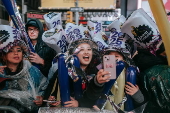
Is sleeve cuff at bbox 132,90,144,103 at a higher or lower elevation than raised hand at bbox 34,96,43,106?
higher

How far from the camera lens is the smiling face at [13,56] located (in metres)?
1.93

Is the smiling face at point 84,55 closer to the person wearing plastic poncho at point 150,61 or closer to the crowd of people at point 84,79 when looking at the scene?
the crowd of people at point 84,79

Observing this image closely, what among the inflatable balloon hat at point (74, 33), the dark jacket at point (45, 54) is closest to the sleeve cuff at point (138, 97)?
the inflatable balloon hat at point (74, 33)

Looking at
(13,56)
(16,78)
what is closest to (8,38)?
(13,56)

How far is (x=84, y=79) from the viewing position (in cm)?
166

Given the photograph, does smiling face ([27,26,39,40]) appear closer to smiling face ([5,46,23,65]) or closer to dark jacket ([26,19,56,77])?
dark jacket ([26,19,56,77])

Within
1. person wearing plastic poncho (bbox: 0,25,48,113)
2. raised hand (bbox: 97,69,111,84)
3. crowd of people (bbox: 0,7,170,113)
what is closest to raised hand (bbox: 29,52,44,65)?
crowd of people (bbox: 0,7,170,113)

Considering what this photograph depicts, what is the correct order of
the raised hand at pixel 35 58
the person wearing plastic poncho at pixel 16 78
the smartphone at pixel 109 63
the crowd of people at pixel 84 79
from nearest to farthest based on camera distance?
the smartphone at pixel 109 63 → the crowd of people at pixel 84 79 → the person wearing plastic poncho at pixel 16 78 → the raised hand at pixel 35 58

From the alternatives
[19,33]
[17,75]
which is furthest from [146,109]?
[19,33]

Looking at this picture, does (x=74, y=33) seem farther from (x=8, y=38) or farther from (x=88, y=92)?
(x=88, y=92)

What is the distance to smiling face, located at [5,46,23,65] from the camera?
1930 millimetres

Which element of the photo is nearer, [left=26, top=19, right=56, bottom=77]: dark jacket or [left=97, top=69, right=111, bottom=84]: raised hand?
[left=97, top=69, right=111, bottom=84]: raised hand

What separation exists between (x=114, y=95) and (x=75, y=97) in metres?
0.31

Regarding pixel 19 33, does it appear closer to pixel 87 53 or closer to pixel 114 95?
pixel 87 53
